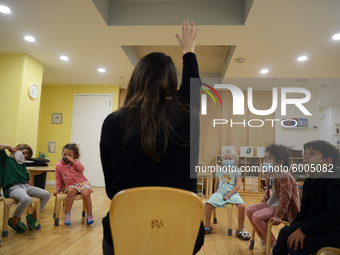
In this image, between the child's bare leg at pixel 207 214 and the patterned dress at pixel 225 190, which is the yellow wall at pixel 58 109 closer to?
the patterned dress at pixel 225 190

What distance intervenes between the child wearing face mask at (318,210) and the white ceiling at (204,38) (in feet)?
6.75

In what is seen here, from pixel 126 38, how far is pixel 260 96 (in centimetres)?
403

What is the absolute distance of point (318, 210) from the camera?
5.05ft

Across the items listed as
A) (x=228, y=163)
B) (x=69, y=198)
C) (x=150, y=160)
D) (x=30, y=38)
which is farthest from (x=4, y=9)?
(x=150, y=160)

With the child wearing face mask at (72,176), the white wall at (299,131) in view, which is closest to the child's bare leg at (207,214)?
the child wearing face mask at (72,176)

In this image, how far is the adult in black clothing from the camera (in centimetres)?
81

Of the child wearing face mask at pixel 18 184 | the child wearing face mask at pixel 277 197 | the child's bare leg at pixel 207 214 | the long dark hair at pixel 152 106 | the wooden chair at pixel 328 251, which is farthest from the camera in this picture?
the child's bare leg at pixel 207 214

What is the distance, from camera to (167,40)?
155 inches

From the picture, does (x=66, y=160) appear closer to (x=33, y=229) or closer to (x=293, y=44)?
(x=33, y=229)

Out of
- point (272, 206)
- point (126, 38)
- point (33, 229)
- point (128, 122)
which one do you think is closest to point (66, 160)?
point (33, 229)

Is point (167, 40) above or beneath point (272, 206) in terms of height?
above

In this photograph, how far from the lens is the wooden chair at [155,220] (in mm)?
695

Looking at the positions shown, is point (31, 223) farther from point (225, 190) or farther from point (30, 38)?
point (30, 38)

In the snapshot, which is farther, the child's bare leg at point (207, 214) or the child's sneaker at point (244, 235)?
the child's bare leg at point (207, 214)
